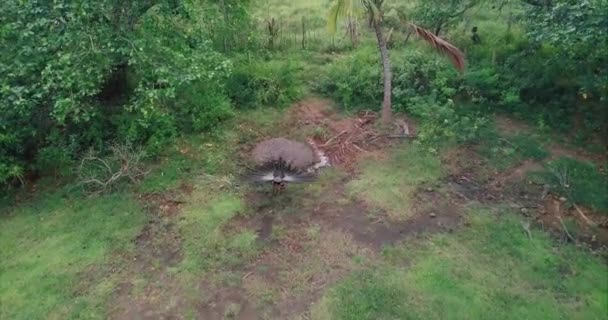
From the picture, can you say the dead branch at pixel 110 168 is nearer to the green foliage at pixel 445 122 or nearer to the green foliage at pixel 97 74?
the green foliage at pixel 97 74

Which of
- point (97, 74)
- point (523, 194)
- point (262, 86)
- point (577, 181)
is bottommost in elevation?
point (523, 194)

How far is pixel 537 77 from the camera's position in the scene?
329 inches

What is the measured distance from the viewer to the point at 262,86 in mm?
9102

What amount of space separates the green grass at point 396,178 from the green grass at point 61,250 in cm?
292

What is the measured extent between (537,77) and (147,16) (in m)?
5.99

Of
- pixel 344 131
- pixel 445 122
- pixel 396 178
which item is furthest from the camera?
pixel 344 131

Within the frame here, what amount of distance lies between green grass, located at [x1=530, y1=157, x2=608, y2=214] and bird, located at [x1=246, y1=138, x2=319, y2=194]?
3059 millimetres

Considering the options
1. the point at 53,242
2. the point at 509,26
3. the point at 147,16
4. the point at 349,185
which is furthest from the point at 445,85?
the point at 53,242

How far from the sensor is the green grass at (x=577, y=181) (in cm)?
664

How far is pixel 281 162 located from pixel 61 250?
2886 mm

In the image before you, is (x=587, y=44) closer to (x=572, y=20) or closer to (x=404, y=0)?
(x=572, y=20)

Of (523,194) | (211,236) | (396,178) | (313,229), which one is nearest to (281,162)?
(313,229)

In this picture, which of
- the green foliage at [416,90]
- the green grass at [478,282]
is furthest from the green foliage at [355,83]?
the green grass at [478,282]

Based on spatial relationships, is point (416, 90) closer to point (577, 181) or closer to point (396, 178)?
point (396, 178)
